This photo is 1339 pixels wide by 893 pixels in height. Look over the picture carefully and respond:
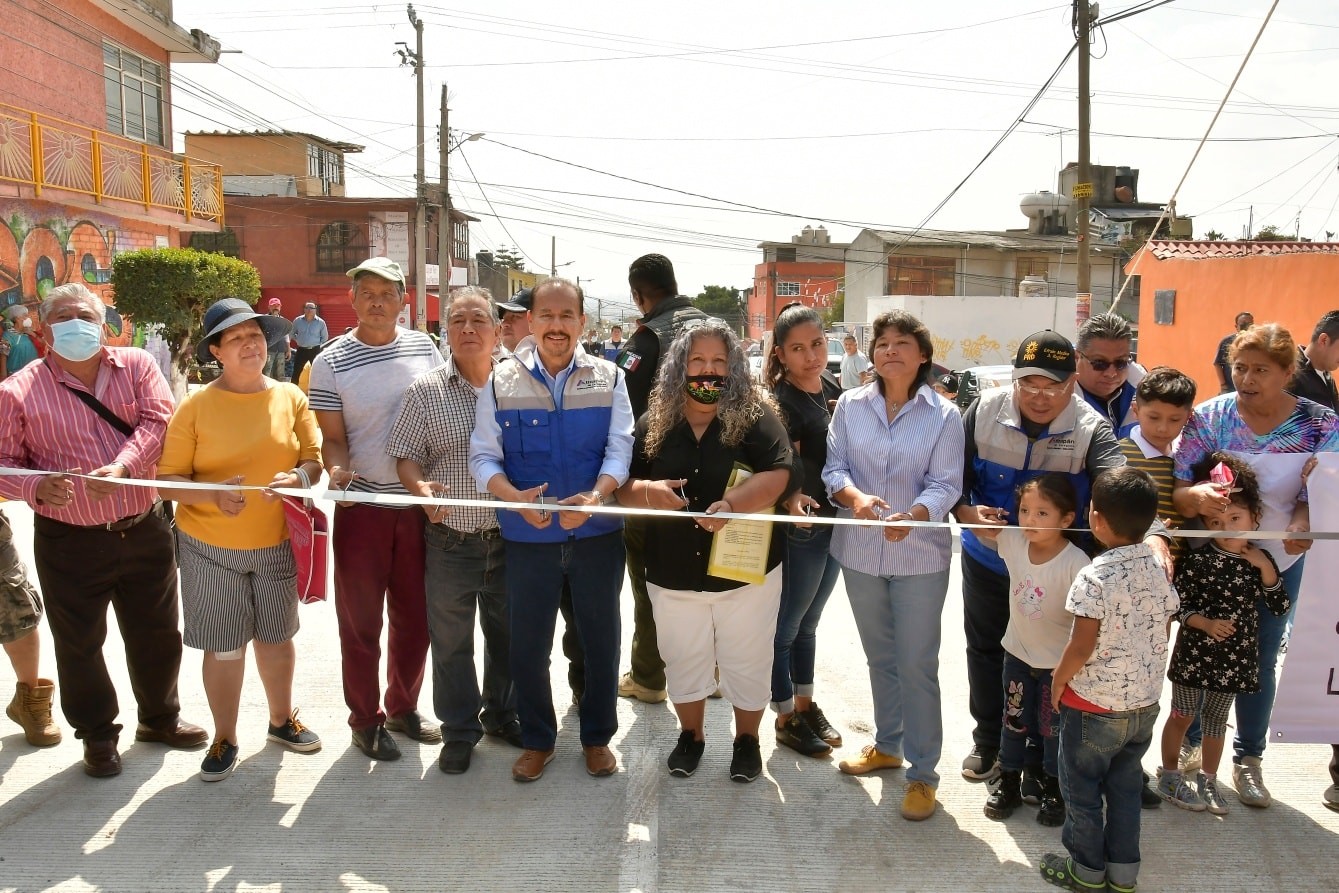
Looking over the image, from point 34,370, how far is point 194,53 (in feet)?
71.2

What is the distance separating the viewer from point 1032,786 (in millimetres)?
3760

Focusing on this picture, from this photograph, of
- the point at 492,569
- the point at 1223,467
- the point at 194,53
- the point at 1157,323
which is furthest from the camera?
the point at 194,53

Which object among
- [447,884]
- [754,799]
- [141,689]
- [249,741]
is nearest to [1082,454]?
[754,799]

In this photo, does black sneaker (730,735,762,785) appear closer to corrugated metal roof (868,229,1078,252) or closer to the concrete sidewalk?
the concrete sidewalk

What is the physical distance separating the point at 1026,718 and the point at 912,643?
1.59 feet

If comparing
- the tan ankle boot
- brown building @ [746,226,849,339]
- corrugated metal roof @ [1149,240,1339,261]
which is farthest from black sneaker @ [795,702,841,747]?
brown building @ [746,226,849,339]

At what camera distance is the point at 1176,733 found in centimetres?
386

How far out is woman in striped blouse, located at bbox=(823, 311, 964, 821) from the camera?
3719 mm

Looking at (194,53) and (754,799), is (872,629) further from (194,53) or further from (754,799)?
(194,53)

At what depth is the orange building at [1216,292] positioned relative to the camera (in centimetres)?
1372

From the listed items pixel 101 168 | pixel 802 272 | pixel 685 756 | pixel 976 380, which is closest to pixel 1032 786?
pixel 685 756

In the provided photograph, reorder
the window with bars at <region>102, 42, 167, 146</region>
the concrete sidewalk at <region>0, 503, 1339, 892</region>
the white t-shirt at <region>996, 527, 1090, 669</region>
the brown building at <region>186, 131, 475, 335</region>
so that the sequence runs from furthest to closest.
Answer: the brown building at <region>186, 131, 475, 335</region>
the window with bars at <region>102, 42, 167, 146</region>
the white t-shirt at <region>996, 527, 1090, 669</region>
the concrete sidewalk at <region>0, 503, 1339, 892</region>

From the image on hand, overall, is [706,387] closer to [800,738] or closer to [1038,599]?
[1038,599]

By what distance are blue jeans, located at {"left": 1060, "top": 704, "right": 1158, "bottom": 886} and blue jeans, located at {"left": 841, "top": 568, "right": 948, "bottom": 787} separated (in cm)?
60
